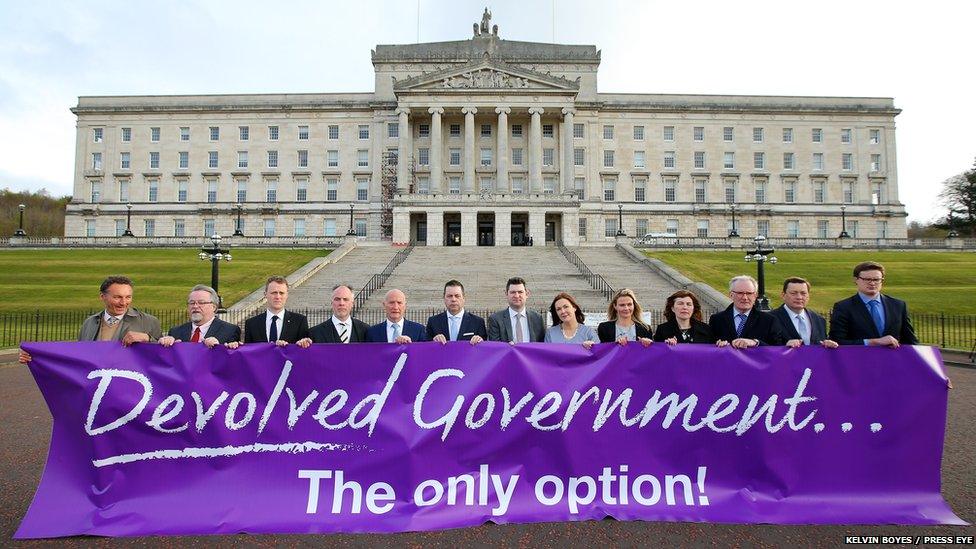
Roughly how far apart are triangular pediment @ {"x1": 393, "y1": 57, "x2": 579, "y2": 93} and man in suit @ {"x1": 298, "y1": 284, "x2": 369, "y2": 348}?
5743 cm

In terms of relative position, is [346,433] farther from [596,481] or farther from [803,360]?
[803,360]

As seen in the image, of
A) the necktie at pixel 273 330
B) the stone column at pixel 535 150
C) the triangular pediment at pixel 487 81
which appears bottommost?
the necktie at pixel 273 330

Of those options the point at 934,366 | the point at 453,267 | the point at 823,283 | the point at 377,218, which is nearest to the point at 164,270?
the point at 453,267

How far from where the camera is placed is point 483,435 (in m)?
5.50

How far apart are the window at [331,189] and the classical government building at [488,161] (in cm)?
26

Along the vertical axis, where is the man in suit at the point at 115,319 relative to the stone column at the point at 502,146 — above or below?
below

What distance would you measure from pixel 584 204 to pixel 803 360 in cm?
5977

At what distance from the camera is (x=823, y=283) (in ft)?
102

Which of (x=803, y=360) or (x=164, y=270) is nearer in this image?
(x=803, y=360)

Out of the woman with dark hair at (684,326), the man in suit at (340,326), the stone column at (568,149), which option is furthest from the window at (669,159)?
the man in suit at (340,326)

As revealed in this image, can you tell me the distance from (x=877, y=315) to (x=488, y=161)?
59505mm

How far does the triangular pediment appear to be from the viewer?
2352 inches

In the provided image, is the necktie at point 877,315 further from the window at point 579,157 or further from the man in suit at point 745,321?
the window at point 579,157

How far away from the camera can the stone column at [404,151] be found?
60656 mm
